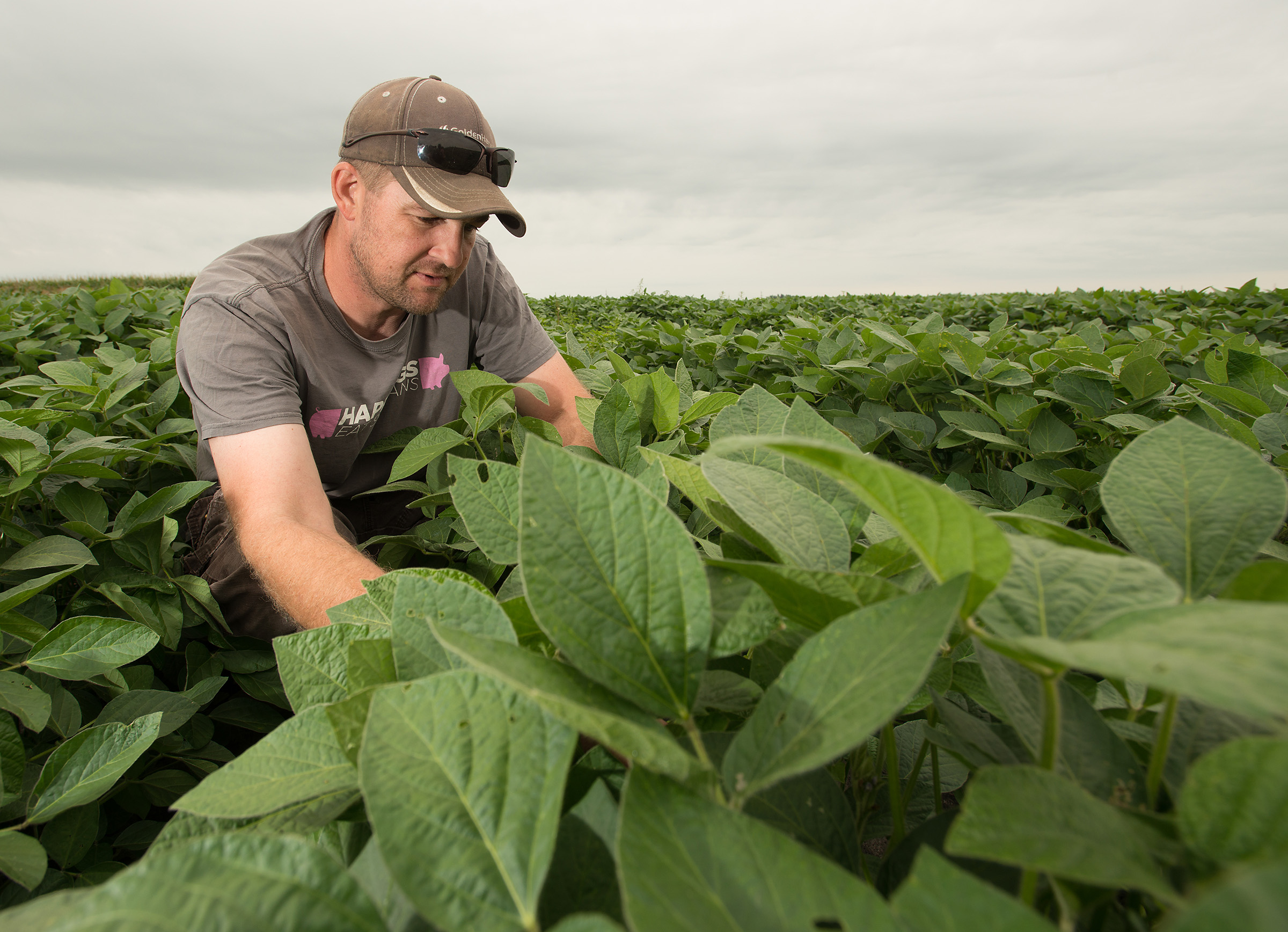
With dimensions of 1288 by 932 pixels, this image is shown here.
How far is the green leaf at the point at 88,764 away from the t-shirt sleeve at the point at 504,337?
266 centimetres

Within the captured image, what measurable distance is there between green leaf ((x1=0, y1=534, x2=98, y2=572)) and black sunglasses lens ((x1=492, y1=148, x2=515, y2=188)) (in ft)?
7.87

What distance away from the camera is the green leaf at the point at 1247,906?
0.27 meters

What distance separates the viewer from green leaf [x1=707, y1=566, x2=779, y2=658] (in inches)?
22.7

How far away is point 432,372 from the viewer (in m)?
3.46

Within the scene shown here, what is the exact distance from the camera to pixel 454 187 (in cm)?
309

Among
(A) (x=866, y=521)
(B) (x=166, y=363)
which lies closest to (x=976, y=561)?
(A) (x=866, y=521)

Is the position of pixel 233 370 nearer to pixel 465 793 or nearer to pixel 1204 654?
pixel 465 793

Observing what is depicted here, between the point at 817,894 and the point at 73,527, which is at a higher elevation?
the point at 817,894

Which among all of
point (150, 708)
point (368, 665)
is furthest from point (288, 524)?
point (368, 665)

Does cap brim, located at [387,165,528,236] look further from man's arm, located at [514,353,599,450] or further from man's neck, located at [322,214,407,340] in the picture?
man's arm, located at [514,353,599,450]

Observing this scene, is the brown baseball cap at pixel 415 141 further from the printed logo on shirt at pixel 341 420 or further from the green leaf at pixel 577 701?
the green leaf at pixel 577 701

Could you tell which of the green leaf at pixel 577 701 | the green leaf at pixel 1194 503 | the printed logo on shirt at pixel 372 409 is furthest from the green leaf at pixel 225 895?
the printed logo on shirt at pixel 372 409

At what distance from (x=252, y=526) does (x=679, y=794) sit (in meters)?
2.16

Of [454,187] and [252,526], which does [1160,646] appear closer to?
[252,526]
